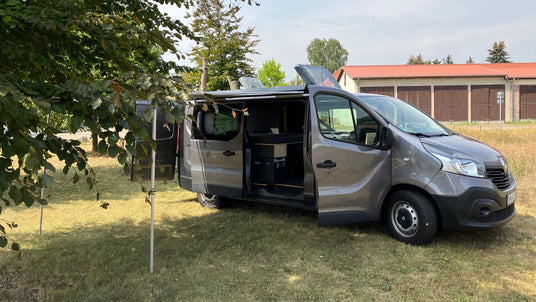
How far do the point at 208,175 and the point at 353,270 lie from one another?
3001 mm

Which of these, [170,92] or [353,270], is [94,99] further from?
[353,270]

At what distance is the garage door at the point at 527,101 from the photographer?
3297 cm

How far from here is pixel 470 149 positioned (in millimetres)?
4539

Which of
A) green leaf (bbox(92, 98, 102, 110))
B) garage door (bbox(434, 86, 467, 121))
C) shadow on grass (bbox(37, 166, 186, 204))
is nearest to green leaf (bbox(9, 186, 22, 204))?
green leaf (bbox(92, 98, 102, 110))

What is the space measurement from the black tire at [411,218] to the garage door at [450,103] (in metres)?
30.5

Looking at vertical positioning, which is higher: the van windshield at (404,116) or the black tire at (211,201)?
the van windshield at (404,116)

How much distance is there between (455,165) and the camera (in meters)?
4.32

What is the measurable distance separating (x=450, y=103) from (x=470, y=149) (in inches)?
1217

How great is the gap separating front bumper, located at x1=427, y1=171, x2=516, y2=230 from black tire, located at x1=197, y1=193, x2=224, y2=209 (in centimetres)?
359

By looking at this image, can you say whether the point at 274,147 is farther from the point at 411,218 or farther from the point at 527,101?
the point at 527,101

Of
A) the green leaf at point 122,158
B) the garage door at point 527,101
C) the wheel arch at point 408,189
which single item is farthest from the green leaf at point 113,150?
the garage door at point 527,101

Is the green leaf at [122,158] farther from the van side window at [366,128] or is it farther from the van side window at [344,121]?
the van side window at [366,128]

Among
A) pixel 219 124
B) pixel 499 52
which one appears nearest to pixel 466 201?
pixel 219 124

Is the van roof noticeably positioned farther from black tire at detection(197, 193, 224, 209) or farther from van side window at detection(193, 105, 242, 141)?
black tire at detection(197, 193, 224, 209)
